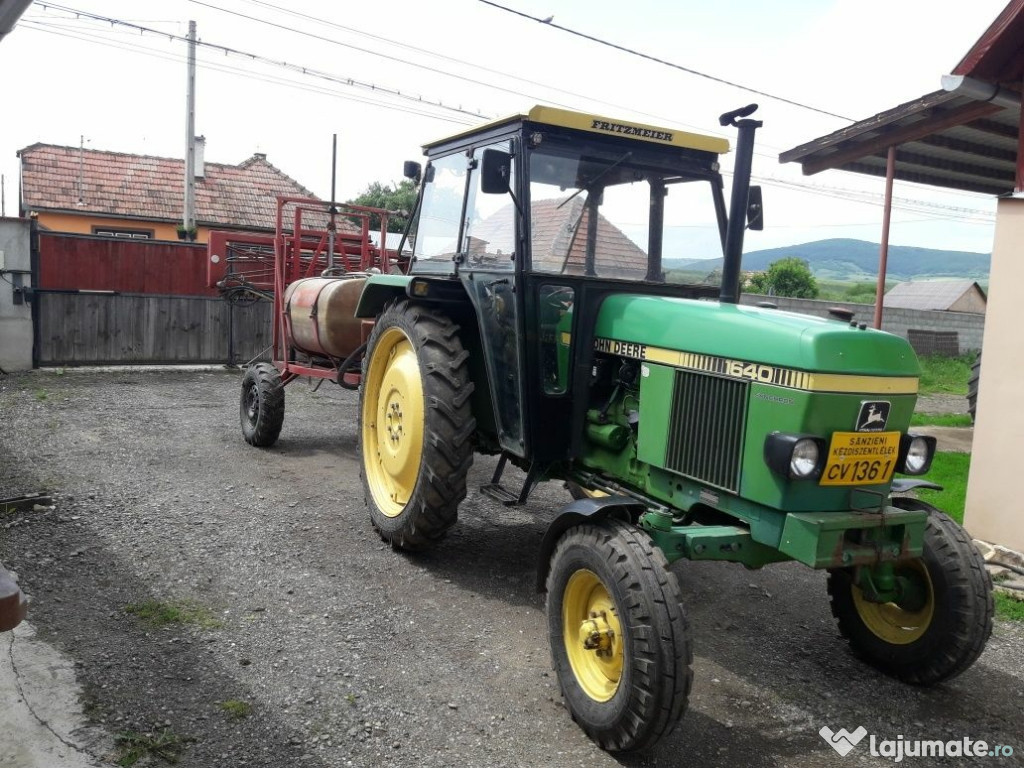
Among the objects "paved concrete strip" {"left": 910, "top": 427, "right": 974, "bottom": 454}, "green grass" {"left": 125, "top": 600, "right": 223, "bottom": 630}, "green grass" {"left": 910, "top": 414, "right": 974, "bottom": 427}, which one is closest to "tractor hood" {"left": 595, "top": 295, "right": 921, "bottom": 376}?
"green grass" {"left": 125, "top": 600, "right": 223, "bottom": 630}

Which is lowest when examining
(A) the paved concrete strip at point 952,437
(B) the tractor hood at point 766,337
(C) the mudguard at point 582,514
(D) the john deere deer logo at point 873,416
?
(A) the paved concrete strip at point 952,437

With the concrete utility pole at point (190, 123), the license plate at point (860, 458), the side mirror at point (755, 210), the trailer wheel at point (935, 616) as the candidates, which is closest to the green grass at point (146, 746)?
the license plate at point (860, 458)

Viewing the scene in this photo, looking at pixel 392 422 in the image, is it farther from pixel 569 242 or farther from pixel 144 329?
pixel 144 329

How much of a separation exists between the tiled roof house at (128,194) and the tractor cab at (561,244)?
17898 mm

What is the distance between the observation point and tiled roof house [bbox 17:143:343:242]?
21.0m

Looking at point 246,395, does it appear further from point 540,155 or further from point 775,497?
point 775,497

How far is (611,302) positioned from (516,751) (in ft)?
6.96

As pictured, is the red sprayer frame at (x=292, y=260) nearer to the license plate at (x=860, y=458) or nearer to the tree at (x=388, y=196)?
the license plate at (x=860, y=458)

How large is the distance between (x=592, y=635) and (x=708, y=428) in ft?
3.22

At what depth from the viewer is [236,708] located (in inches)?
128

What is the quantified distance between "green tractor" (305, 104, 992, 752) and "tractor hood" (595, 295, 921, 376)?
0.01 metres

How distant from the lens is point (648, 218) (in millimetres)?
4547

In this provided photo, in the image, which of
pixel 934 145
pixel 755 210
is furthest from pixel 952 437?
pixel 755 210

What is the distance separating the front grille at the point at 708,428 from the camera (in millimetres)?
3443
